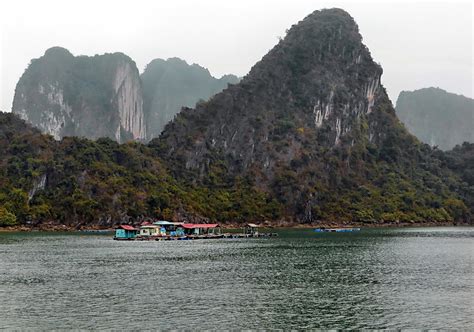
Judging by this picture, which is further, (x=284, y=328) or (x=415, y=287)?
(x=415, y=287)

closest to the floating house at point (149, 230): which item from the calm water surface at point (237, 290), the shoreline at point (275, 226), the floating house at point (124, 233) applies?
the floating house at point (124, 233)

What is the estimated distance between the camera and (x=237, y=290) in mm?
44469

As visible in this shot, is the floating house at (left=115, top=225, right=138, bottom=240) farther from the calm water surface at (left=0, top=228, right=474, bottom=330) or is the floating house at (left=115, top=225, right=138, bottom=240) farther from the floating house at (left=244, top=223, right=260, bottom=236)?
the calm water surface at (left=0, top=228, right=474, bottom=330)

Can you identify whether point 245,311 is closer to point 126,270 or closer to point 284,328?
point 284,328

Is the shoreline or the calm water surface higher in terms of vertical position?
the shoreline

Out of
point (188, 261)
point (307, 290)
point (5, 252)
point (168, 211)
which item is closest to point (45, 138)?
point (168, 211)

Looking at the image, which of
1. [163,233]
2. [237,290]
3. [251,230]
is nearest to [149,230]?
[163,233]

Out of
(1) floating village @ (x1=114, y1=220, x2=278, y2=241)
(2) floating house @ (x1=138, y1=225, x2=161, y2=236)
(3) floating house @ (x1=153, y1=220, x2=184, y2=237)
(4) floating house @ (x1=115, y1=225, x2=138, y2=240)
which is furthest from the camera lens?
(3) floating house @ (x1=153, y1=220, x2=184, y2=237)

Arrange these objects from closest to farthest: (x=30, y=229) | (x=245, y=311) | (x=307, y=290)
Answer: (x=245, y=311)
(x=307, y=290)
(x=30, y=229)

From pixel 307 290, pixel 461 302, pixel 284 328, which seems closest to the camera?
pixel 284 328

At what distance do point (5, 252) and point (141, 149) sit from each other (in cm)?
11406

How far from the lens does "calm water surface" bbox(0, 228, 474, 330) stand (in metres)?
33.6

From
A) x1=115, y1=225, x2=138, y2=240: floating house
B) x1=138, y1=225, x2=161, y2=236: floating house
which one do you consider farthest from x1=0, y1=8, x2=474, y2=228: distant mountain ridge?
x1=115, y1=225, x2=138, y2=240: floating house

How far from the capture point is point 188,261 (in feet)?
221
